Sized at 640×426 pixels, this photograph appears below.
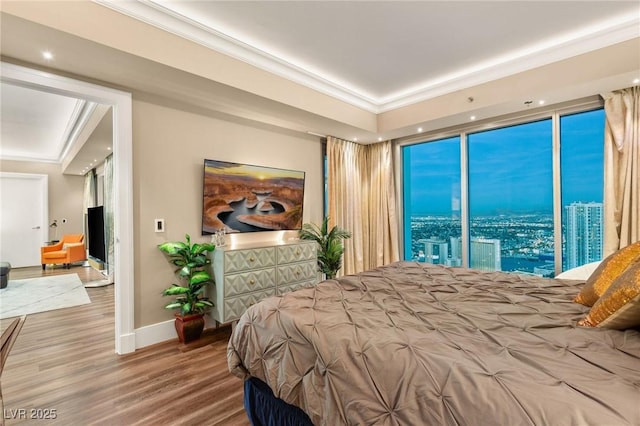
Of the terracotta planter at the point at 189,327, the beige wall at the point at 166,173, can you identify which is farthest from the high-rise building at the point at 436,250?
the terracotta planter at the point at 189,327

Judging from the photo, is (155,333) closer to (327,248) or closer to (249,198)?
(249,198)

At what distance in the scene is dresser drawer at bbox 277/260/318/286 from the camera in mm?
3625

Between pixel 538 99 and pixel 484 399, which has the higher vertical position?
pixel 538 99

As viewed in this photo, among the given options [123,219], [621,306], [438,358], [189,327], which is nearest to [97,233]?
[123,219]

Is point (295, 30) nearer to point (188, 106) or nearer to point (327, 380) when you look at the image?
point (188, 106)

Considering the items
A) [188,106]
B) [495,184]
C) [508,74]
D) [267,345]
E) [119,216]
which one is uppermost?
[508,74]

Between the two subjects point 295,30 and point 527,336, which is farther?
point 295,30

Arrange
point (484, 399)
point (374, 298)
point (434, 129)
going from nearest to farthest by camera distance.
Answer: point (484, 399) → point (374, 298) → point (434, 129)

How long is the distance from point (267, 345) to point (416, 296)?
3.19ft

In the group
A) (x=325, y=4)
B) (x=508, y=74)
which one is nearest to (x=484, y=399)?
(x=325, y=4)

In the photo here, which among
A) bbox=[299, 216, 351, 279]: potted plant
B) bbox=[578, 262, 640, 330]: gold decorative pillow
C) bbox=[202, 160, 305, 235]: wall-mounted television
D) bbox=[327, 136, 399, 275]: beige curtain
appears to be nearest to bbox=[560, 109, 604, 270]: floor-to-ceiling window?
bbox=[327, 136, 399, 275]: beige curtain

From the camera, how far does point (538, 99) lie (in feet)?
10.6

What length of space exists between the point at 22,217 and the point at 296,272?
8164mm

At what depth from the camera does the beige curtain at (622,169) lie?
2.90m
